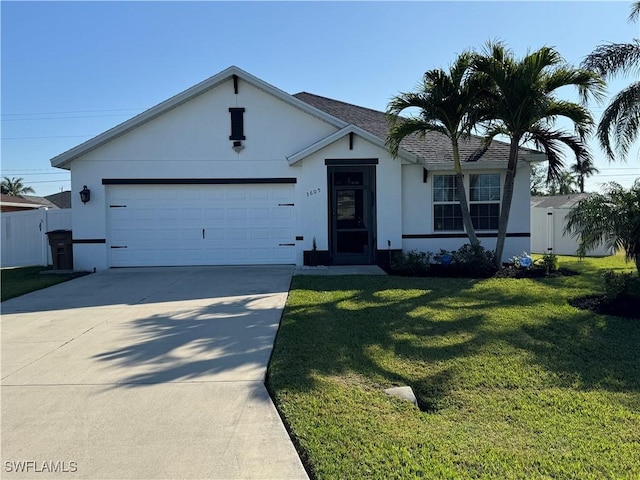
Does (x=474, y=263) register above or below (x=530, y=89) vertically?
below

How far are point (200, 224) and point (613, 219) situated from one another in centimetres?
1026

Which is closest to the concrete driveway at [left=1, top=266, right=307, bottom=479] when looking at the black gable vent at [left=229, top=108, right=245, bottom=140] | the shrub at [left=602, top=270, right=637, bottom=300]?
the shrub at [left=602, top=270, right=637, bottom=300]

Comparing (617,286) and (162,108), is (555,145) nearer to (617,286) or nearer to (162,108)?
(617,286)

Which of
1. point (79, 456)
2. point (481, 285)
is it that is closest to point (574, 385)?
point (79, 456)

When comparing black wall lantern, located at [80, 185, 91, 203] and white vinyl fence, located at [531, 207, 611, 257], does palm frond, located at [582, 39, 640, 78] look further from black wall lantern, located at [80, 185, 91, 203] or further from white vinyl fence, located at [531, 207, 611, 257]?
black wall lantern, located at [80, 185, 91, 203]

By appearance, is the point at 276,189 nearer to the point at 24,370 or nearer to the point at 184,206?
the point at 184,206

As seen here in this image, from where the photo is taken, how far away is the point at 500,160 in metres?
12.8

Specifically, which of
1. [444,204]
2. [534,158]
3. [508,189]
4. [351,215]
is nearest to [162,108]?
[351,215]

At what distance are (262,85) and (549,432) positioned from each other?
11.8 meters

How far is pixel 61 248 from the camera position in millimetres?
13086

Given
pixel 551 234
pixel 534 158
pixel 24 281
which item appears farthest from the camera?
pixel 551 234

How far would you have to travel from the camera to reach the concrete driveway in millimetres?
3084

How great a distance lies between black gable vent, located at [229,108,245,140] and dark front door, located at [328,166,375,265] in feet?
9.59

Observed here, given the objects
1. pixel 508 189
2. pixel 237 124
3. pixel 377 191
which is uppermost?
pixel 237 124
